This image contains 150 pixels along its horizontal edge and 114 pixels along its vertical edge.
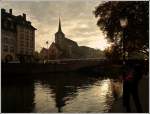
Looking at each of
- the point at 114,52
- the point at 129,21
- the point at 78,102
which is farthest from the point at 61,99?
the point at 114,52

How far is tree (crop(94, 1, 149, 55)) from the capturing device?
500 inches

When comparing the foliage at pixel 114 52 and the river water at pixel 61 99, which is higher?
the foliage at pixel 114 52

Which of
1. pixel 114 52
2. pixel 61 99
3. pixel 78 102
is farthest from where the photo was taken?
pixel 114 52

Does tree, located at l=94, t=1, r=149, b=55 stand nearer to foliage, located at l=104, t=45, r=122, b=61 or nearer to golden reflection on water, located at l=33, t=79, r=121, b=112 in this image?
foliage, located at l=104, t=45, r=122, b=61

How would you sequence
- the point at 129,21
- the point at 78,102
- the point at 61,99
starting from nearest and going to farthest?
the point at 78,102 < the point at 61,99 < the point at 129,21

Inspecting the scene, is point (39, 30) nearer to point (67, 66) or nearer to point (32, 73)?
point (32, 73)

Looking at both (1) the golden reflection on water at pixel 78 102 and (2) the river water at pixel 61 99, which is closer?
(1) the golden reflection on water at pixel 78 102

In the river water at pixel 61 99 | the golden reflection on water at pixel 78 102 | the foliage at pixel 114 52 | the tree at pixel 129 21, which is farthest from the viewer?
the foliage at pixel 114 52

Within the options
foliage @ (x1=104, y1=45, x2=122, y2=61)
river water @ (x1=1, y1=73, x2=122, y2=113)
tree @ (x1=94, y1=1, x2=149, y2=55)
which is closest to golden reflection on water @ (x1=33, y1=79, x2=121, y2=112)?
river water @ (x1=1, y1=73, x2=122, y2=113)

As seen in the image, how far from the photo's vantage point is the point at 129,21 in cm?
1427

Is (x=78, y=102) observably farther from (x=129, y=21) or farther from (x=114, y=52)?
(x=114, y=52)

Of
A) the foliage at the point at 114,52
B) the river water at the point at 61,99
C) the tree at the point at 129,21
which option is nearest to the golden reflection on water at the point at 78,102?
the river water at the point at 61,99

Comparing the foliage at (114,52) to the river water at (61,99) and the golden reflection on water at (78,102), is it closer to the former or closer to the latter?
the river water at (61,99)

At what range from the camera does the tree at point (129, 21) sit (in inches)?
500
